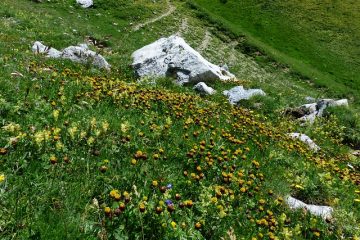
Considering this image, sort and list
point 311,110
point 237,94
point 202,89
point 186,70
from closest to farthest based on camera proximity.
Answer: point 202,89, point 237,94, point 311,110, point 186,70

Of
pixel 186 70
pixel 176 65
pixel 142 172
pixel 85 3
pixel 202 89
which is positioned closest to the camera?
pixel 142 172

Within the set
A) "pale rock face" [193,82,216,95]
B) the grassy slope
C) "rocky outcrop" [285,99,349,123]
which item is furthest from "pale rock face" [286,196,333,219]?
the grassy slope

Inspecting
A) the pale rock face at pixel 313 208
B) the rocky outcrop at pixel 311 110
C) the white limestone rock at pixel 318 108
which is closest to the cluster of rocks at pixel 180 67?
the rocky outcrop at pixel 311 110

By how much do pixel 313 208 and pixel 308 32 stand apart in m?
49.8

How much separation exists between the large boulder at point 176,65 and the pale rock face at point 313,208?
12.9 meters

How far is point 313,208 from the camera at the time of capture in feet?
24.1

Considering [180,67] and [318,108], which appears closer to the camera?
[318,108]

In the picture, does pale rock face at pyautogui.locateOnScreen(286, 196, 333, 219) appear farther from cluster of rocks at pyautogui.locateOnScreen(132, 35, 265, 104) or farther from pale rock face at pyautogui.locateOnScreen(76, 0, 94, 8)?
pale rock face at pyautogui.locateOnScreen(76, 0, 94, 8)

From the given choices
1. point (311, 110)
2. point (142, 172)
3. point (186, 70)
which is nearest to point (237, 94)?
point (186, 70)

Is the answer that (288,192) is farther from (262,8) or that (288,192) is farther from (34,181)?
(262,8)

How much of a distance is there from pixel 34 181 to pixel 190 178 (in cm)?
253

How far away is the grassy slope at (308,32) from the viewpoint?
44.2 meters

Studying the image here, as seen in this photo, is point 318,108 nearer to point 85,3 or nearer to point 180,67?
point 180,67

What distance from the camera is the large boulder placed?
20.3 meters
